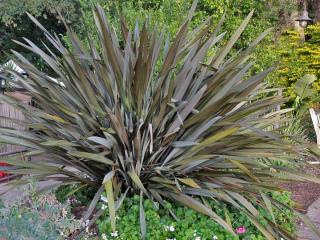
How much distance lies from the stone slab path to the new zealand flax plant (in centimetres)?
66

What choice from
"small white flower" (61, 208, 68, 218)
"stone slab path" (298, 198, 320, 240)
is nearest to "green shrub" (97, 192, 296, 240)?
"small white flower" (61, 208, 68, 218)

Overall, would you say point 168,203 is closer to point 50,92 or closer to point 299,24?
point 50,92

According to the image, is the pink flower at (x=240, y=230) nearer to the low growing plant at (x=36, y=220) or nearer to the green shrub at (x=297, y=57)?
the low growing plant at (x=36, y=220)

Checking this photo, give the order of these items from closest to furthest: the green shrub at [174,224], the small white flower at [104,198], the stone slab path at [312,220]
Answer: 1. the green shrub at [174,224]
2. the small white flower at [104,198]
3. the stone slab path at [312,220]

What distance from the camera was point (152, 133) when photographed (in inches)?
135

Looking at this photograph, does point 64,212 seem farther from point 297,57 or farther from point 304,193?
point 297,57

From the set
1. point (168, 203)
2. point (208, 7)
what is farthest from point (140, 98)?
point (208, 7)

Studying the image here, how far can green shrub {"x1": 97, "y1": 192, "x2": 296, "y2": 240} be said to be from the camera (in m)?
3.13

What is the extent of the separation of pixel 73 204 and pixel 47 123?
26.4 inches

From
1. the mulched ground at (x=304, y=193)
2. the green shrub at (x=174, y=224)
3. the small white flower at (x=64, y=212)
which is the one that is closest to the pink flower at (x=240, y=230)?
the green shrub at (x=174, y=224)

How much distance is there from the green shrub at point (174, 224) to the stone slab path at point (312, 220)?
59 cm

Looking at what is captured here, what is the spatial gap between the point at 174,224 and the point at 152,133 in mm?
692

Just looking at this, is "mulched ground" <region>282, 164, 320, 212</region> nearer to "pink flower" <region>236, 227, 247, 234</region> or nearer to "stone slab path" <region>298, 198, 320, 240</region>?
"stone slab path" <region>298, 198, 320, 240</region>

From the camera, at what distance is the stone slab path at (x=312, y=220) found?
12.7ft
